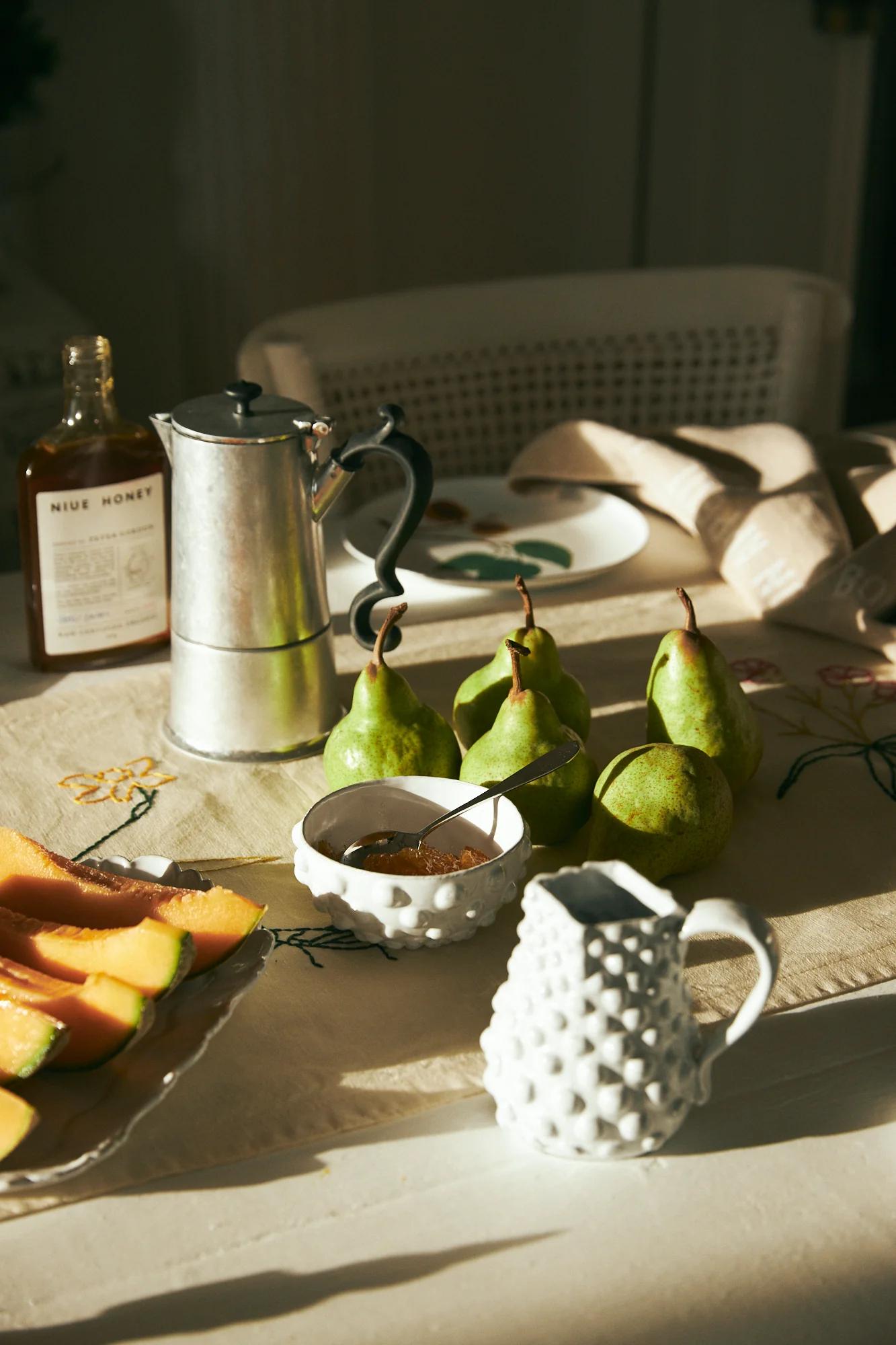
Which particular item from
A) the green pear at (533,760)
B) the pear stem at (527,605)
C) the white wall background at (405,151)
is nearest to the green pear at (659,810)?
the green pear at (533,760)

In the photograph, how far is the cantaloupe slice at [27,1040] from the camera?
2.03 ft

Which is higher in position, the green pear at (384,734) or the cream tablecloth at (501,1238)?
the green pear at (384,734)

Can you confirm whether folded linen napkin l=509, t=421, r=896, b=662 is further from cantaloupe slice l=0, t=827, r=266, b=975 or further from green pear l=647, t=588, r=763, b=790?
cantaloupe slice l=0, t=827, r=266, b=975

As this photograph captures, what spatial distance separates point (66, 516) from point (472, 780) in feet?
1.32

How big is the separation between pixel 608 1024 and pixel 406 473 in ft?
1.37

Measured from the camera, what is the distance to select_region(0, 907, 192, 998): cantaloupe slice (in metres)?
0.67

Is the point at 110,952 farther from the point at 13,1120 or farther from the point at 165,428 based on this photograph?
the point at 165,428

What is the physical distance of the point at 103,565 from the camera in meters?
1.09

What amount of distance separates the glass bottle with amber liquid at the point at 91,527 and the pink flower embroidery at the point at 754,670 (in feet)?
1.57

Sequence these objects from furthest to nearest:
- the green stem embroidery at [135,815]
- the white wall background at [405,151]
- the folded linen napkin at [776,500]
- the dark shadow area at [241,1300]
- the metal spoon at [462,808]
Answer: the white wall background at [405,151]
the folded linen napkin at [776,500]
the green stem embroidery at [135,815]
the metal spoon at [462,808]
the dark shadow area at [241,1300]

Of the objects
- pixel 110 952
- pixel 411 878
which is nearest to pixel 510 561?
pixel 411 878

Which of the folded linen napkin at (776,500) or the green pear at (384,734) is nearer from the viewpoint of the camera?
the green pear at (384,734)

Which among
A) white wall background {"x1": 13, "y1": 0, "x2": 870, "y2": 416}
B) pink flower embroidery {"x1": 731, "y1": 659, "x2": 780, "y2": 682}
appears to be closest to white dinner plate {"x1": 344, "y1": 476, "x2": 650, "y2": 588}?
pink flower embroidery {"x1": 731, "y1": 659, "x2": 780, "y2": 682}

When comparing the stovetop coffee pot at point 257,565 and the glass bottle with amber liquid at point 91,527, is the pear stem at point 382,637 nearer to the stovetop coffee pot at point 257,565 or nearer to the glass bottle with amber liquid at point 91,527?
the stovetop coffee pot at point 257,565
